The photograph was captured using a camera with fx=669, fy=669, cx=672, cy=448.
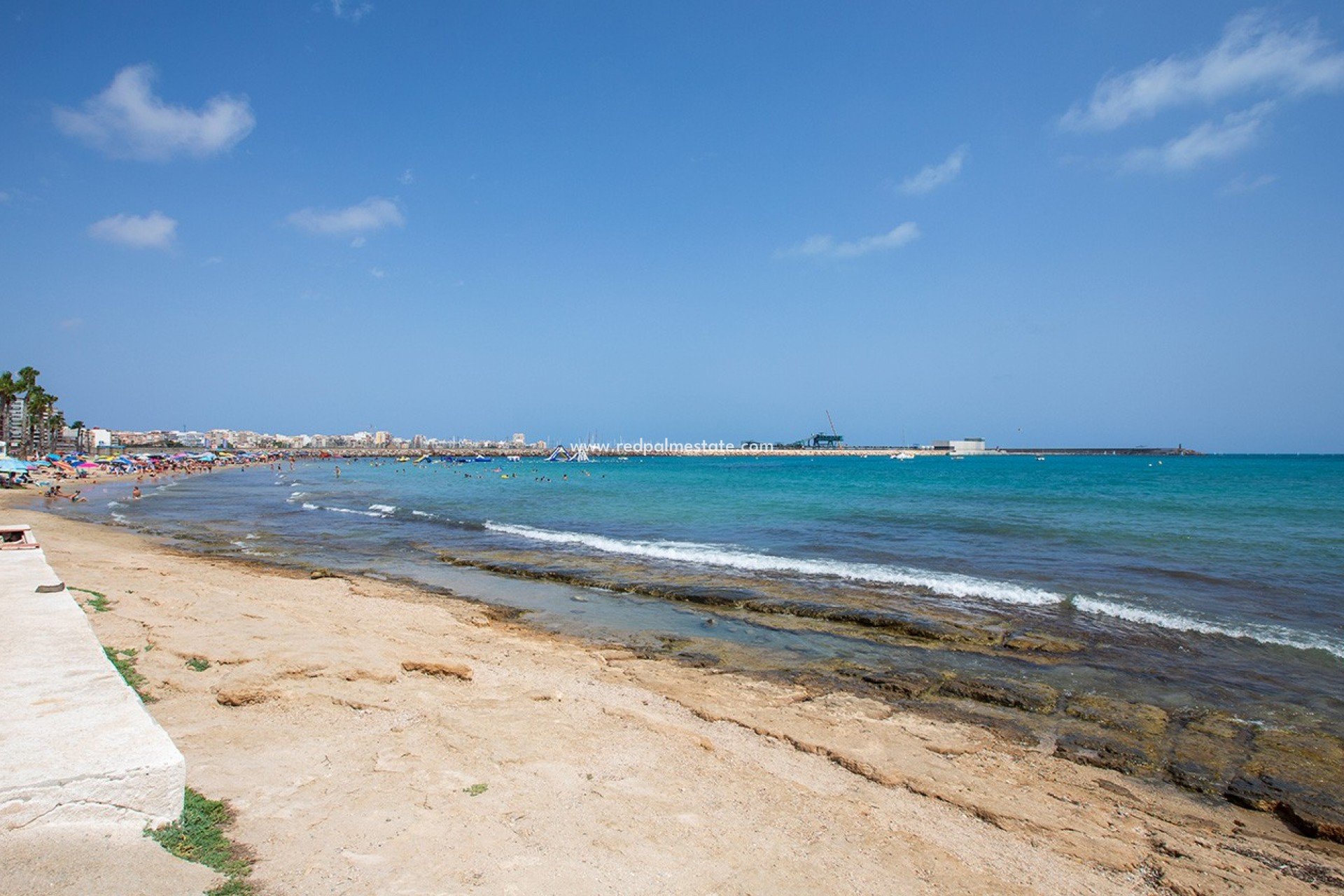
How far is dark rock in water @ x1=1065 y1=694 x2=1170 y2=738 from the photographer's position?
809 cm

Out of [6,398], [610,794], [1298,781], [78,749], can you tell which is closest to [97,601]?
[78,749]

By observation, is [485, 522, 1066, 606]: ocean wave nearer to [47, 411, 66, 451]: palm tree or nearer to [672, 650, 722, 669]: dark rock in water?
[672, 650, 722, 669]: dark rock in water

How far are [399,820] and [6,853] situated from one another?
210cm

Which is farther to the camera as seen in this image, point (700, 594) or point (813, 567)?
point (813, 567)

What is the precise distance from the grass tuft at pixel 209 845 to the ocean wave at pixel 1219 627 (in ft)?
48.3

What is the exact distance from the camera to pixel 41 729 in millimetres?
4121

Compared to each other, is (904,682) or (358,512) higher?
(904,682)

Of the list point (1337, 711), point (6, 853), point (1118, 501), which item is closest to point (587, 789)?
point (6, 853)

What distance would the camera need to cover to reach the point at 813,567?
18.4 meters

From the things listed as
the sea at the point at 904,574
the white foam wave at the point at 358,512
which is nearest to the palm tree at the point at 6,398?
the sea at the point at 904,574

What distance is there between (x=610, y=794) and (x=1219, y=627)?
13.0 m

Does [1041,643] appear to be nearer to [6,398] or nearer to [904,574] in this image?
[904,574]

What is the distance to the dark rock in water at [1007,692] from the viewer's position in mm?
8781

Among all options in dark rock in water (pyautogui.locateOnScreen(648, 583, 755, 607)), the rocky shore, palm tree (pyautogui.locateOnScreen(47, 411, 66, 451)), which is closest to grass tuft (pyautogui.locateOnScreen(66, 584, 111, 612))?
the rocky shore
